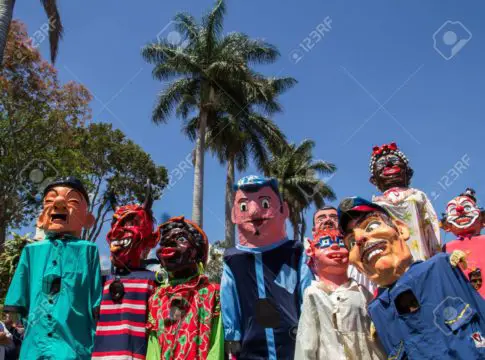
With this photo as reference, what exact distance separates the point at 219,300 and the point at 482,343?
2031mm

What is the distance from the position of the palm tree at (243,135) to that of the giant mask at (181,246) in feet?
39.4

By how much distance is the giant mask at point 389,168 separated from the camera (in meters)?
5.16

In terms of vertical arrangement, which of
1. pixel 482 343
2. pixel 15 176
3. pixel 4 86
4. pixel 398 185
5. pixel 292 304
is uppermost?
pixel 4 86

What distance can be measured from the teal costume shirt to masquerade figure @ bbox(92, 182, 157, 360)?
4.5 inches

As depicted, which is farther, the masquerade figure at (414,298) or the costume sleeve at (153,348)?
the costume sleeve at (153,348)

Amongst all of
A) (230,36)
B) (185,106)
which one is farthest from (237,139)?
(230,36)

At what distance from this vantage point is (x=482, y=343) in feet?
8.36

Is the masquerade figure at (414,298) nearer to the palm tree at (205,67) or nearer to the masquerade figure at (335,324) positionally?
the masquerade figure at (335,324)

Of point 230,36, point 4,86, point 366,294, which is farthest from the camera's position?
point 230,36

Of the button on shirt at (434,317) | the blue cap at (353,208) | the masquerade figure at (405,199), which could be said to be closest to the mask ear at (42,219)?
the blue cap at (353,208)

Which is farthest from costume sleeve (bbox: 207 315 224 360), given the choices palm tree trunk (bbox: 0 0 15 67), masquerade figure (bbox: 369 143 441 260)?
palm tree trunk (bbox: 0 0 15 67)

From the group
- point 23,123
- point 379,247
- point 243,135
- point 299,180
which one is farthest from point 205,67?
point 379,247

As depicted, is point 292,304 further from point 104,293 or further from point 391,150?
point 391,150

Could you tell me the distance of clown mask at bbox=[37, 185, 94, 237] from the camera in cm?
429
